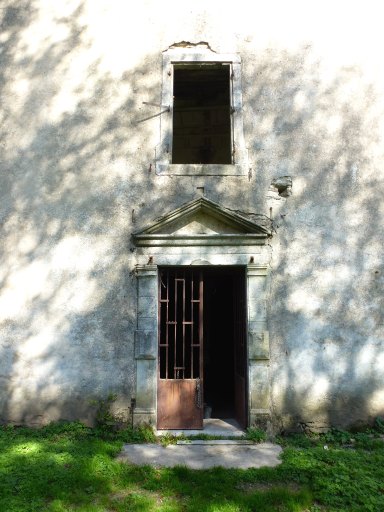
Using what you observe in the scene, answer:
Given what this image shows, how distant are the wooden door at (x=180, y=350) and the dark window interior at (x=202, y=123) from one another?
192 inches

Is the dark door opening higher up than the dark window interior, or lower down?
lower down

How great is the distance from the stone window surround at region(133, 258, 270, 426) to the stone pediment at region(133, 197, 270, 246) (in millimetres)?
225

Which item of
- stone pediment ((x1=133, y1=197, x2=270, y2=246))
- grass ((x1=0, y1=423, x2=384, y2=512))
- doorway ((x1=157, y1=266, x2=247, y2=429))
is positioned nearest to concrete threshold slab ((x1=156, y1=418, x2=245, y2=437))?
doorway ((x1=157, y1=266, x2=247, y2=429))

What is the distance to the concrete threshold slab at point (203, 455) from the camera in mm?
4777

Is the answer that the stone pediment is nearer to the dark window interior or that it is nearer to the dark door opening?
the dark door opening

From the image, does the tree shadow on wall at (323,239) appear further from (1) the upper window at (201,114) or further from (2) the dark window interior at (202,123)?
(2) the dark window interior at (202,123)

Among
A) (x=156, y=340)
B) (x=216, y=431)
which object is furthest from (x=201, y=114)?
(x=216, y=431)

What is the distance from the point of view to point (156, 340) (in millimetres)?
5820

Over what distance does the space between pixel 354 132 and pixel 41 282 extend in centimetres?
477

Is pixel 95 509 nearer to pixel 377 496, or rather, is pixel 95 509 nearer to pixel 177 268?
pixel 377 496

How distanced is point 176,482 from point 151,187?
11.9 ft

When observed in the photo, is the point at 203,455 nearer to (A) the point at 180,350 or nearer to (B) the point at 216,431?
(B) the point at 216,431

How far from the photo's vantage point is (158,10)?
21.3ft

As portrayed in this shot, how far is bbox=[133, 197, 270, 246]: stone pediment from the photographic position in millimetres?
5891
